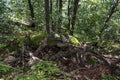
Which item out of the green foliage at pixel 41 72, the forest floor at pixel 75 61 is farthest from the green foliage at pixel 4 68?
the green foliage at pixel 41 72

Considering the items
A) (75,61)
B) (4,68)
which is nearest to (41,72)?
(4,68)

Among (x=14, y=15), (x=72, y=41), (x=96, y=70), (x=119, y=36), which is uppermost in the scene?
(x=14, y=15)

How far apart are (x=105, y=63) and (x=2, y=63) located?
3.07 metres

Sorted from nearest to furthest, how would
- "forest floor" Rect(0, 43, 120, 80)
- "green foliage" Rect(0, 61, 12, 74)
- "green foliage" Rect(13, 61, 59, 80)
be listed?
"green foliage" Rect(13, 61, 59, 80) → "green foliage" Rect(0, 61, 12, 74) → "forest floor" Rect(0, 43, 120, 80)

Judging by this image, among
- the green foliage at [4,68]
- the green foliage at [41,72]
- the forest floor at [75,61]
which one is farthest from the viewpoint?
the forest floor at [75,61]

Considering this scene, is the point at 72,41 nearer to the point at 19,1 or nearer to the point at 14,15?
the point at 14,15

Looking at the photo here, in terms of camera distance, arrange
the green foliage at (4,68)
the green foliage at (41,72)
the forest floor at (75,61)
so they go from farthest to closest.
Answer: the forest floor at (75,61) < the green foliage at (4,68) < the green foliage at (41,72)

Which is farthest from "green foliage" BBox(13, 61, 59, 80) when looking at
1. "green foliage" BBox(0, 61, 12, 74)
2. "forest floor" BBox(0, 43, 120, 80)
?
"green foliage" BBox(0, 61, 12, 74)

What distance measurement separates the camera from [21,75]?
196 inches

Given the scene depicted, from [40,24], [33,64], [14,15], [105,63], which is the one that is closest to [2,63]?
[33,64]

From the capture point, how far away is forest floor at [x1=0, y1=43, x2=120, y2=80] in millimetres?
5391

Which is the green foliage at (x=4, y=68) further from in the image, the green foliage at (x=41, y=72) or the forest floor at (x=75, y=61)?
the green foliage at (x=41, y=72)

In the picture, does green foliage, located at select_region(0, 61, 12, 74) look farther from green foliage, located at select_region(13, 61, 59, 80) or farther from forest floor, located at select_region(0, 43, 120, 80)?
green foliage, located at select_region(13, 61, 59, 80)

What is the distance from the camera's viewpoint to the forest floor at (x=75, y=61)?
5.39 metres
